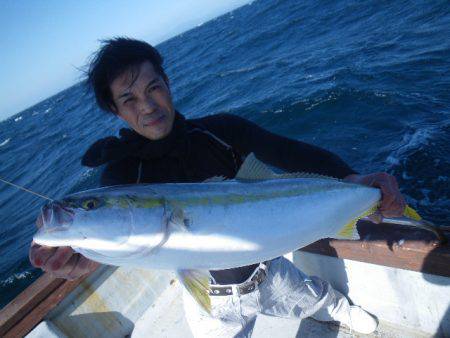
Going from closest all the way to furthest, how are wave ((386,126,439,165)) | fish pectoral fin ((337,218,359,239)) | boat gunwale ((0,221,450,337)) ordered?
fish pectoral fin ((337,218,359,239)) < boat gunwale ((0,221,450,337)) < wave ((386,126,439,165))

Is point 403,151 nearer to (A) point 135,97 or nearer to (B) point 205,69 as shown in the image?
(A) point 135,97

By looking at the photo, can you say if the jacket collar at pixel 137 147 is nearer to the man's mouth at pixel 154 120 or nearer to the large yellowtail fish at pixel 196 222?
the man's mouth at pixel 154 120

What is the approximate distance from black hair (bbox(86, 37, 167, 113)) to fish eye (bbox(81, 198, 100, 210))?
116 centimetres

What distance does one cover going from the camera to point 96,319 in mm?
4004

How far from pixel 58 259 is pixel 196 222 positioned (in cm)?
86

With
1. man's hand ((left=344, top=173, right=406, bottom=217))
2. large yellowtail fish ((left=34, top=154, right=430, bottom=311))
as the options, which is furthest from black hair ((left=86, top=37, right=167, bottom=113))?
man's hand ((left=344, top=173, right=406, bottom=217))

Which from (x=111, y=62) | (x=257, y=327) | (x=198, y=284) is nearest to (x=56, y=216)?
(x=198, y=284)

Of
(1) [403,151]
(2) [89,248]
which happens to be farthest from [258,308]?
(1) [403,151]

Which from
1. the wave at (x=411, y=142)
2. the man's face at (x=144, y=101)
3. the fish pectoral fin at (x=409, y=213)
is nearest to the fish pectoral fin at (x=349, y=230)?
the fish pectoral fin at (x=409, y=213)

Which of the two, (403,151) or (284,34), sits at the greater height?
(284,34)

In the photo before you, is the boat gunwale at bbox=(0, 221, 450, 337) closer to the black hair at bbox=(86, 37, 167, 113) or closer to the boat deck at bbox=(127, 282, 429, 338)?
the boat deck at bbox=(127, 282, 429, 338)

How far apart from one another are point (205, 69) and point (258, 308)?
2390 cm

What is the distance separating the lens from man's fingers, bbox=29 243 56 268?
1965 mm

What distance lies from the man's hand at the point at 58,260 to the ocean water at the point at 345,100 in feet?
5.21
